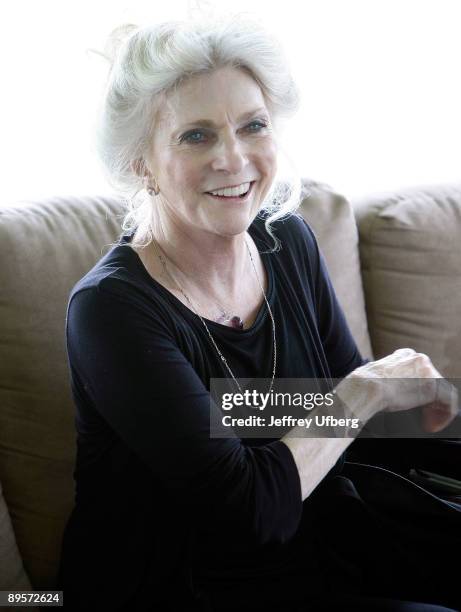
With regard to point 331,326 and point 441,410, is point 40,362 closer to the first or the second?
point 331,326

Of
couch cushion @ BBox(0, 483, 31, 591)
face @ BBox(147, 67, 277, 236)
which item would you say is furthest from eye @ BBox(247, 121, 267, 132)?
couch cushion @ BBox(0, 483, 31, 591)

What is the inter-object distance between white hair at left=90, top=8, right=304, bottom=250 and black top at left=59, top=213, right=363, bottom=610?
5.9 inches

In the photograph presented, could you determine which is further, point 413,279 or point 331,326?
point 413,279

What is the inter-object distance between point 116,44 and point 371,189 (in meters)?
0.72

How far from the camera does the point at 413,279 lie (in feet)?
4.99

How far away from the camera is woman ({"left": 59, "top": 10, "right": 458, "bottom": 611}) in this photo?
973mm

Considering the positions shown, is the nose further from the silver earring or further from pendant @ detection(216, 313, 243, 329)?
pendant @ detection(216, 313, 243, 329)

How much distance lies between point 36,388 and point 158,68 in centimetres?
55

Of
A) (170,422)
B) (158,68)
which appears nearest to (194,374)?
(170,422)

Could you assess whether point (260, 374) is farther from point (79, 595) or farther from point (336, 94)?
point (336, 94)

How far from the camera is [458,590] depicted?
1.04 meters

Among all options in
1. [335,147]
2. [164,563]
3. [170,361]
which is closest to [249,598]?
[164,563]

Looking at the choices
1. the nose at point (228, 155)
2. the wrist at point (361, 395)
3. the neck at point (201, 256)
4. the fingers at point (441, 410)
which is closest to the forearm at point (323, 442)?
the wrist at point (361, 395)

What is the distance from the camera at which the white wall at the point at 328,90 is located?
1509 millimetres
